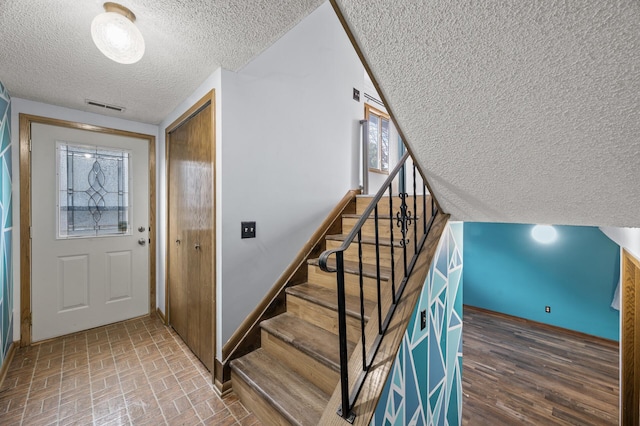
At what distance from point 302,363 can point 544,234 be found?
14.8 ft

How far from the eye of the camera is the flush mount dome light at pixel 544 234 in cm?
409

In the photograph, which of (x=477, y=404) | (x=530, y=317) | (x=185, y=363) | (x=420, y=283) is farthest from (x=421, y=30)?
(x=530, y=317)

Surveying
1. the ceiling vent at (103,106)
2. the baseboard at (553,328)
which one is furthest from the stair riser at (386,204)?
the baseboard at (553,328)

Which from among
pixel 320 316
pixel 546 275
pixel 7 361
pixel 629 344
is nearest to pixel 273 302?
pixel 320 316

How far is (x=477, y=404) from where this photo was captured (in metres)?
2.48

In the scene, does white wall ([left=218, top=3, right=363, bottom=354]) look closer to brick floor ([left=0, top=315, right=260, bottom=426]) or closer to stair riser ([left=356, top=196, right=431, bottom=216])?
stair riser ([left=356, top=196, right=431, bottom=216])

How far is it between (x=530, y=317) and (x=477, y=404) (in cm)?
255

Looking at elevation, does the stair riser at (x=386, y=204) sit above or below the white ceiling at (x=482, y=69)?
below

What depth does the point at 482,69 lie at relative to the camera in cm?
76

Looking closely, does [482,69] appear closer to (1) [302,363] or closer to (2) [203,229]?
(1) [302,363]

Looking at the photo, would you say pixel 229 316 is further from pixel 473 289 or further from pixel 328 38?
pixel 473 289

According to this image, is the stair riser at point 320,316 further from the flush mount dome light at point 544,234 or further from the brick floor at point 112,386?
the flush mount dome light at point 544,234

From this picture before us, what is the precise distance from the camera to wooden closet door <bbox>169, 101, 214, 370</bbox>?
198cm

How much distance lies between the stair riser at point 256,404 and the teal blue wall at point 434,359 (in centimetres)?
60
